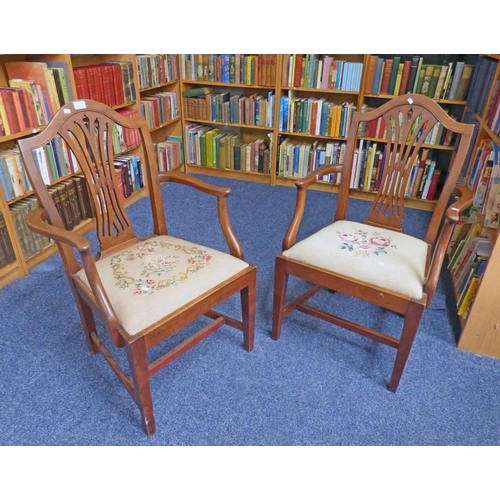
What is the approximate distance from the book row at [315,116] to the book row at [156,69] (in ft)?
3.14

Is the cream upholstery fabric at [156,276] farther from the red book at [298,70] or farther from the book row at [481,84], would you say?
the red book at [298,70]

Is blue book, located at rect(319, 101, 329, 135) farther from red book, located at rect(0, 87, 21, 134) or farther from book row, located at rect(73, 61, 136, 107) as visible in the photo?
red book, located at rect(0, 87, 21, 134)

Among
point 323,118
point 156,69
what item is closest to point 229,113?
point 156,69

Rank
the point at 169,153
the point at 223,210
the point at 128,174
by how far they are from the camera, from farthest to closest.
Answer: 1. the point at 169,153
2. the point at 128,174
3. the point at 223,210

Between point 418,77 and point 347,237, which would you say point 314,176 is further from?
point 418,77

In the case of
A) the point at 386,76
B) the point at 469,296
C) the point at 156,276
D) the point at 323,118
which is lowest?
the point at 469,296

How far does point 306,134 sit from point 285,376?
85.6 inches

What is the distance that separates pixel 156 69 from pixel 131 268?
91.2 inches

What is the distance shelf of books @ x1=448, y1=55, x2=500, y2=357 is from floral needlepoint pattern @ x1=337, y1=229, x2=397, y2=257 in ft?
1.20

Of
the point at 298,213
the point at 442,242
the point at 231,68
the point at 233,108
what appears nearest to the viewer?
the point at 442,242

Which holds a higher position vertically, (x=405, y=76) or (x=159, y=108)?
(x=405, y=76)

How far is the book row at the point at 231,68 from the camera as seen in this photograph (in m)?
3.13

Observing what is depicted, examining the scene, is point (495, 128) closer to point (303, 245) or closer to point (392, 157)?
point (392, 157)

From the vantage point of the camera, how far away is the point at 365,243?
1.58 m
